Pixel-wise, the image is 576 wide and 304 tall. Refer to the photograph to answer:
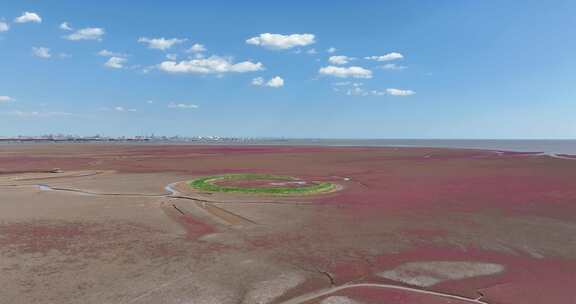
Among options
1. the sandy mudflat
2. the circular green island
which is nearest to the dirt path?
the sandy mudflat

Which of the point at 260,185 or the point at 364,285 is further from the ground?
the point at 260,185

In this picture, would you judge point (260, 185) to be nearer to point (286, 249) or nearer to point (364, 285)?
point (286, 249)

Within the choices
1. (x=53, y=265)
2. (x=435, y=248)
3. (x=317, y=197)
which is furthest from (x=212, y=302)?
(x=317, y=197)

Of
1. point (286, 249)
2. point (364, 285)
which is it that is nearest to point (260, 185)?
point (286, 249)

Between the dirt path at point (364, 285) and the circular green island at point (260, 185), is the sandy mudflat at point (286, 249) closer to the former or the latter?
the dirt path at point (364, 285)

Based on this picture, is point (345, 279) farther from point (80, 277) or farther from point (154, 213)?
point (154, 213)

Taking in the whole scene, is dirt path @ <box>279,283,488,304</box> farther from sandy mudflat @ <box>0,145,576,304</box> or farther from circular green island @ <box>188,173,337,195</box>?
circular green island @ <box>188,173,337,195</box>

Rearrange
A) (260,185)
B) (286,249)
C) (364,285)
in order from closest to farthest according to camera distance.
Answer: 1. (364,285)
2. (286,249)
3. (260,185)

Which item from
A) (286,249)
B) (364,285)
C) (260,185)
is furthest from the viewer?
(260,185)
